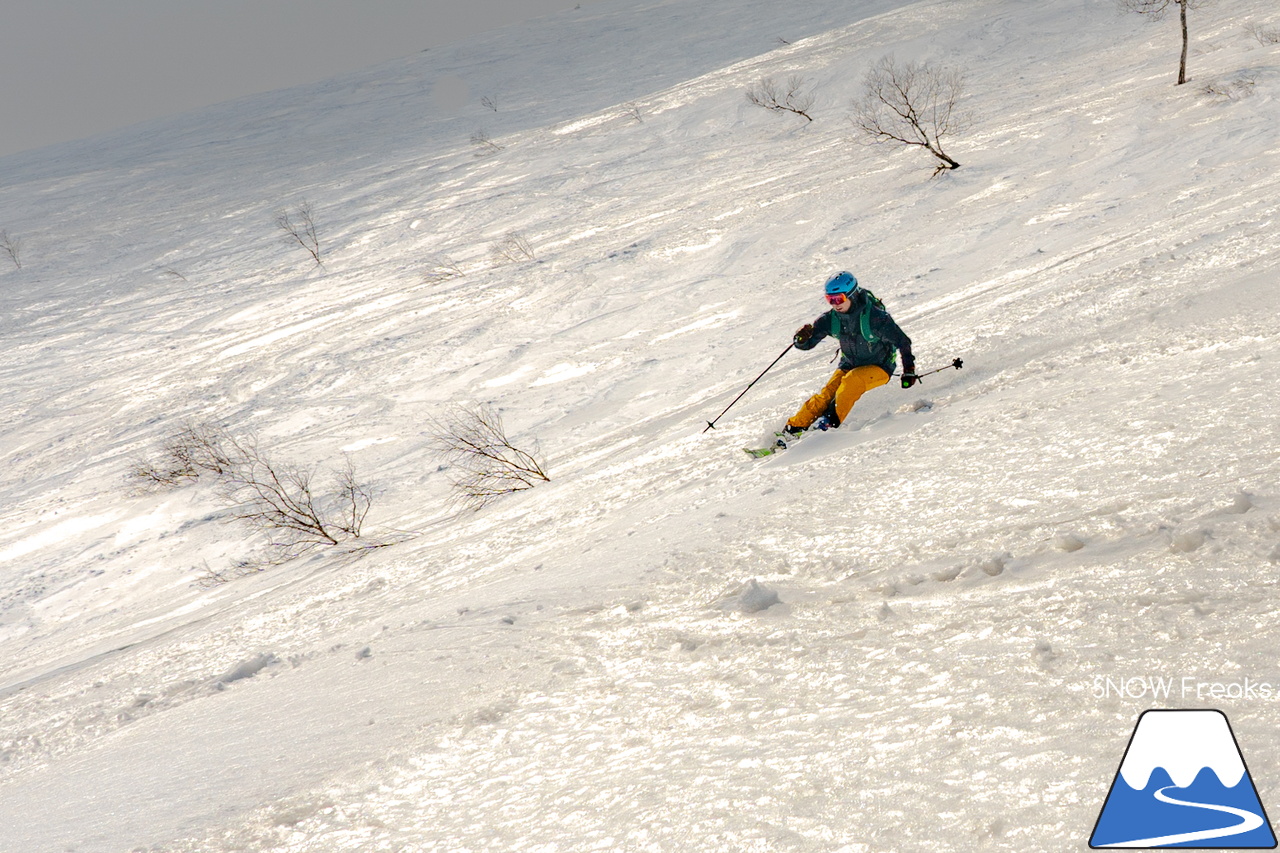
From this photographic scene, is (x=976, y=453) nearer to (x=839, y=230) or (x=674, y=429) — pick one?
(x=674, y=429)

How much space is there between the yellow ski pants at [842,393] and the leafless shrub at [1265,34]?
15.3 metres

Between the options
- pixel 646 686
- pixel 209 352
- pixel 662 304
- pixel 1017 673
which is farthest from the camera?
pixel 209 352

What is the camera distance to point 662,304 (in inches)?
489

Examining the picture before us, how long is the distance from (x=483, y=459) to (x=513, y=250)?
941cm

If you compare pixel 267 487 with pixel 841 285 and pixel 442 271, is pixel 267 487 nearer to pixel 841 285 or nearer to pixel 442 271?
pixel 841 285

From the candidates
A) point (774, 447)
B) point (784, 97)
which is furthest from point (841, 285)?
point (784, 97)

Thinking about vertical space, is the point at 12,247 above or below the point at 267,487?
above

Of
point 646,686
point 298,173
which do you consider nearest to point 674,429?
point 646,686

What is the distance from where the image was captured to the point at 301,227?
23.6 meters

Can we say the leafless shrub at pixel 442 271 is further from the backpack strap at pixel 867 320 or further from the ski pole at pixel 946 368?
the ski pole at pixel 946 368

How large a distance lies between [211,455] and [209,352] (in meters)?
5.92

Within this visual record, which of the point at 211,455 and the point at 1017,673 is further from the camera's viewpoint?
the point at 211,455

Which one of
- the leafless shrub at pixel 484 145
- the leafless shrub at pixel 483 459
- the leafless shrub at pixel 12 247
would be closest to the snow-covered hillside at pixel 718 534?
the leafless shrub at pixel 483 459

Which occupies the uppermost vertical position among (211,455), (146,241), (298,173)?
(298,173)
